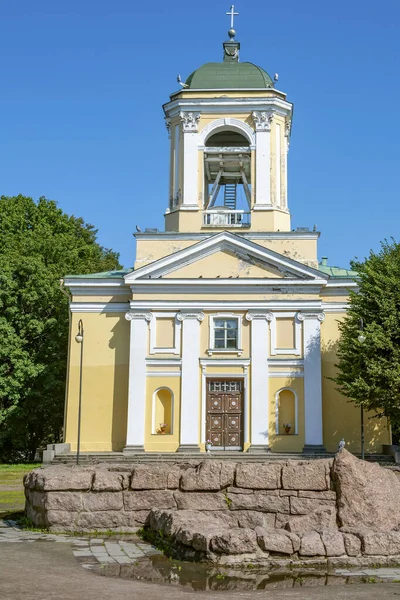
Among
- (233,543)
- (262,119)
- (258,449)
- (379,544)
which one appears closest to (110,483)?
(233,543)

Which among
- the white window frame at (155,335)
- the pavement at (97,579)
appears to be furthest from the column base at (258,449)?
the pavement at (97,579)

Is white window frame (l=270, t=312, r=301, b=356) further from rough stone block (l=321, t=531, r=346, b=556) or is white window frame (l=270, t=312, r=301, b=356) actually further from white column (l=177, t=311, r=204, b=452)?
rough stone block (l=321, t=531, r=346, b=556)

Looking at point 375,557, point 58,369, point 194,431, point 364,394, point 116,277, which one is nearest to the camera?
point 375,557

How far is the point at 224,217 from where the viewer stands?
32438 millimetres

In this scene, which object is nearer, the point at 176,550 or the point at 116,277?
the point at 176,550

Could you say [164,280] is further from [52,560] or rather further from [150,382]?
[52,560]

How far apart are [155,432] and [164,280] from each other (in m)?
6.21

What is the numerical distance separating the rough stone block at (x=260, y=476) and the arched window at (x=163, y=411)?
18840 mm

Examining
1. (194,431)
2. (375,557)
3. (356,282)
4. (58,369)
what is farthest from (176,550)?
(58,369)

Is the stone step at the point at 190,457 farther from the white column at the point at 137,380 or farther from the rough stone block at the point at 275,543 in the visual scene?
the rough stone block at the point at 275,543

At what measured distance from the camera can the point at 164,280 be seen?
3047cm

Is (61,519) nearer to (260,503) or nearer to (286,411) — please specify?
(260,503)

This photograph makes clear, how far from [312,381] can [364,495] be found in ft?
63.8

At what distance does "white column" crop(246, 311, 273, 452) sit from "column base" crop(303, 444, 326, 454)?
1.57 metres
